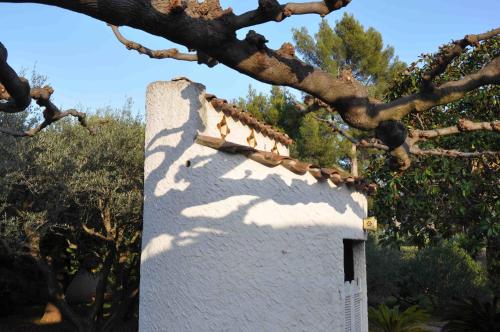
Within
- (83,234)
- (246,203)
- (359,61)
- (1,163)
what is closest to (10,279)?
(83,234)

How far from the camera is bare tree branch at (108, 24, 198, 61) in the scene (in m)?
5.15

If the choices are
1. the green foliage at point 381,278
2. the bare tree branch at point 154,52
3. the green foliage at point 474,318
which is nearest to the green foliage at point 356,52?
the green foliage at point 381,278

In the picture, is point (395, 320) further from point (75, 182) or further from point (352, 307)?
point (75, 182)

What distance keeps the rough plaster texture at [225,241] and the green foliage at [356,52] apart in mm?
17832

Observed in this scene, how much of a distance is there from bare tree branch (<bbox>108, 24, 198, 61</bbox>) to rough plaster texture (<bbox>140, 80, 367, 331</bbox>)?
73.3 inches

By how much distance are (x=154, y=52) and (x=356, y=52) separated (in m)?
21.0

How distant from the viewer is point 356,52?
24750 millimetres

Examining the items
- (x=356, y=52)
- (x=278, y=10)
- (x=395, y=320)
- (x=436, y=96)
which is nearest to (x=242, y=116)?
(x=436, y=96)

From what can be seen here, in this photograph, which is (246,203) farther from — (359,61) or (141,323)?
(359,61)

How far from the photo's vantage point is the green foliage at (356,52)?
2444cm

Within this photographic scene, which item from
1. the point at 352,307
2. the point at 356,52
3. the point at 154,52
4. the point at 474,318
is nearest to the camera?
the point at 154,52

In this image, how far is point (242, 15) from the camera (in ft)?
10.3

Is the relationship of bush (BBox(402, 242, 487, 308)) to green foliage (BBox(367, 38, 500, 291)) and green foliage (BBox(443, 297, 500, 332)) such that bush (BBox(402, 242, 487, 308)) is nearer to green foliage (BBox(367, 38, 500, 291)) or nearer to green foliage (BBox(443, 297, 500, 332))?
green foliage (BBox(367, 38, 500, 291))

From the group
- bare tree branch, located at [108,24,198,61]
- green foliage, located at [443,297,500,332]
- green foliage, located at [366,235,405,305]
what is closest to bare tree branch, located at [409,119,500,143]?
bare tree branch, located at [108,24,198,61]
